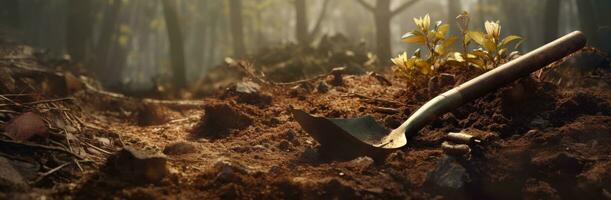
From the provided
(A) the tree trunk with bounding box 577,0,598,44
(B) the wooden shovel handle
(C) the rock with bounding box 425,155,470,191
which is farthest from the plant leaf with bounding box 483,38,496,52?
(A) the tree trunk with bounding box 577,0,598,44

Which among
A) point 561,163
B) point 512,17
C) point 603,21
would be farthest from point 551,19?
point 512,17

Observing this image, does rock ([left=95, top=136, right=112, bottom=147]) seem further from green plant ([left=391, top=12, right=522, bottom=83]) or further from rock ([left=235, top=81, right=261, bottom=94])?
green plant ([left=391, top=12, right=522, bottom=83])

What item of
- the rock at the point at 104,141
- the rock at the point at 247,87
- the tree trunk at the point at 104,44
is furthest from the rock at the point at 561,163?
the tree trunk at the point at 104,44

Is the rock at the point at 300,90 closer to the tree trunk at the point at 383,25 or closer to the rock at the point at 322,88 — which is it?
the rock at the point at 322,88

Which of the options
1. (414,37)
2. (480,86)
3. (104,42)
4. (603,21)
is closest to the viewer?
(480,86)

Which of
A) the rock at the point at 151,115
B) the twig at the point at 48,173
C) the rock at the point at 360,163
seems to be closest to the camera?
the twig at the point at 48,173

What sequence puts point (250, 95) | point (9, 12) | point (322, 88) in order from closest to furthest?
point (250, 95) < point (322, 88) < point (9, 12)

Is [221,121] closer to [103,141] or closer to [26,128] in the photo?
[103,141]
